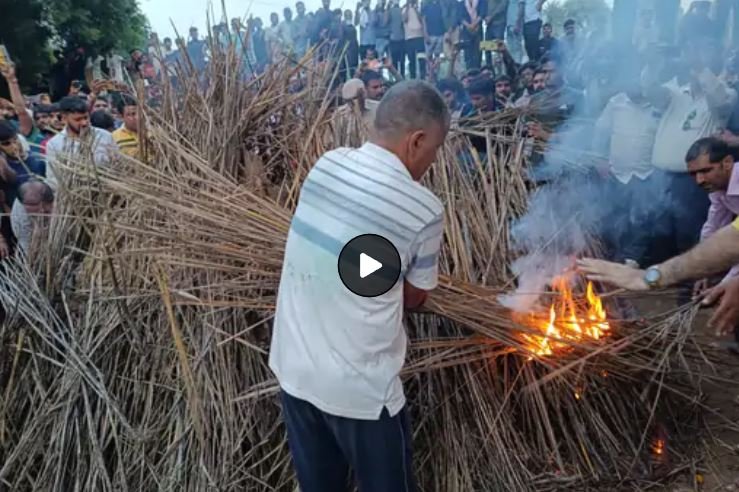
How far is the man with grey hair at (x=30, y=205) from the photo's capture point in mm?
3637

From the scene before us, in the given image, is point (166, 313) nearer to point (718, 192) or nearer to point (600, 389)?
point (600, 389)

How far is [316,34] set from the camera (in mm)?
9875

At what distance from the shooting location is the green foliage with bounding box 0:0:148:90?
14.4 meters

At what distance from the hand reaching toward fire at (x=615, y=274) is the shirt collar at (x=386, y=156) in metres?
1.33

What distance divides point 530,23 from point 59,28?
1276 centimetres

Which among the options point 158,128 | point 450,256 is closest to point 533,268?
point 450,256

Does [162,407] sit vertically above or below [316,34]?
below

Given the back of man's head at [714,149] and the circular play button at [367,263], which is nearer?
the circular play button at [367,263]

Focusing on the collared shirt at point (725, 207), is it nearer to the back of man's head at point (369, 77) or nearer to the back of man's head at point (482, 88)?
the back of man's head at point (482, 88)

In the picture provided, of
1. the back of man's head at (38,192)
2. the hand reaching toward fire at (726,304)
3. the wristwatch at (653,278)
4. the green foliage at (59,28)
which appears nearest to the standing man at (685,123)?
the wristwatch at (653,278)

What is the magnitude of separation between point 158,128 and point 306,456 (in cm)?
221

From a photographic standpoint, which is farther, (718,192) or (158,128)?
(718,192)

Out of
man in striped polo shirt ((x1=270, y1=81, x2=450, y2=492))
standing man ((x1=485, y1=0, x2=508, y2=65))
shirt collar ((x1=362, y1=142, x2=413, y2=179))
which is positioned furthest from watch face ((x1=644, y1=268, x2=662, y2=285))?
standing man ((x1=485, y1=0, x2=508, y2=65))

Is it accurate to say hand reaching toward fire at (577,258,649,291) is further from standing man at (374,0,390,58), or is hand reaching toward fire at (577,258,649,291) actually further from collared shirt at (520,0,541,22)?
standing man at (374,0,390,58)
